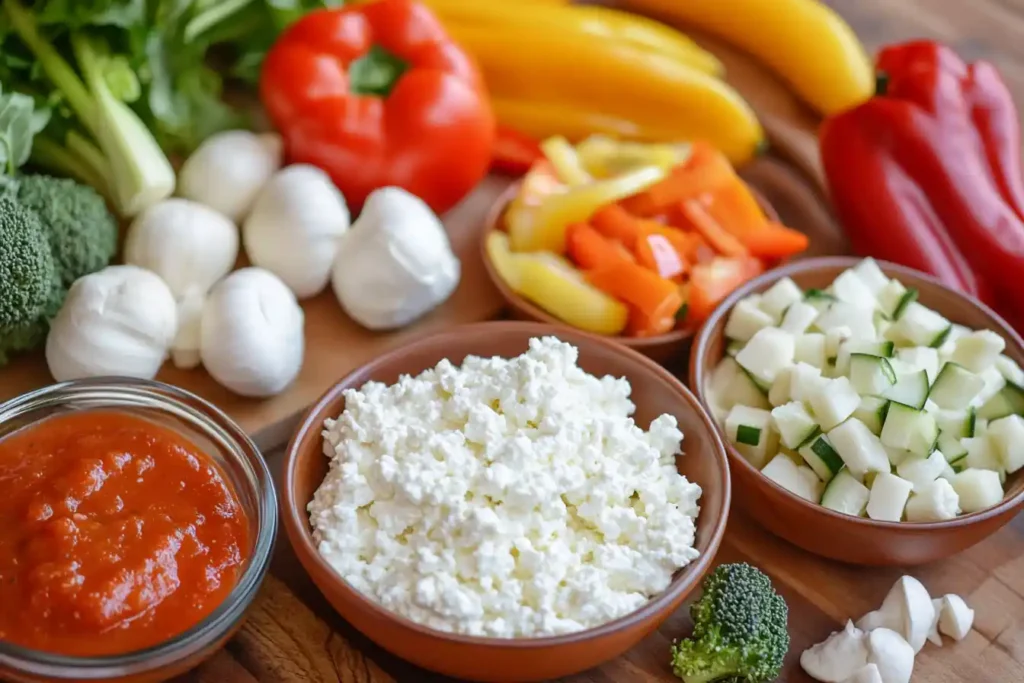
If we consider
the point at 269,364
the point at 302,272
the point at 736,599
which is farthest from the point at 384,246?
the point at 736,599

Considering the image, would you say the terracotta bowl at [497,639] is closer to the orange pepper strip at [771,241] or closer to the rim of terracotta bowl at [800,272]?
the rim of terracotta bowl at [800,272]

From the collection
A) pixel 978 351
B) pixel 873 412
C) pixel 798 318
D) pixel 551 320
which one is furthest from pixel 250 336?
pixel 978 351

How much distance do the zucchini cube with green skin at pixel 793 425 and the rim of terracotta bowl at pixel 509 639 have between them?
13 centimetres

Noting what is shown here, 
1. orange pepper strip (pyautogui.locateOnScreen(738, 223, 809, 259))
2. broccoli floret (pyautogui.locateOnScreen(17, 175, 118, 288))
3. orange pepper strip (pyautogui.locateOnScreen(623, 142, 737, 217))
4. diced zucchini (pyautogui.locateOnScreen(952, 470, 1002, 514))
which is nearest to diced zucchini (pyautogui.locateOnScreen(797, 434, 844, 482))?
diced zucchini (pyautogui.locateOnScreen(952, 470, 1002, 514))

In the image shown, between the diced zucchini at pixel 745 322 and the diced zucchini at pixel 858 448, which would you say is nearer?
the diced zucchini at pixel 858 448

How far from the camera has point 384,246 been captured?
2338 millimetres

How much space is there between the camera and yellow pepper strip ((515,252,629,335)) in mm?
2316

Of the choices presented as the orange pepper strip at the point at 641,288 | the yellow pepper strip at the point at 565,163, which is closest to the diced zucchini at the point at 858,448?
the orange pepper strip at the point at 641,288

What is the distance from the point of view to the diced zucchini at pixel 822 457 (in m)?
2.01

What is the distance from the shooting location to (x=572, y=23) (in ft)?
9.68

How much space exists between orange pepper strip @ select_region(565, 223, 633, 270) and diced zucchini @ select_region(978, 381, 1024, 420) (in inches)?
30.3

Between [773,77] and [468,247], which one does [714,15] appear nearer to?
[773,77]

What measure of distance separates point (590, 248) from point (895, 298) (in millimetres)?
656

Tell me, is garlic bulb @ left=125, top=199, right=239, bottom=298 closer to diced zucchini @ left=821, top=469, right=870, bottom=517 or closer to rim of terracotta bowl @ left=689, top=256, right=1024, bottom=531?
rim of terracotta bowl @ left=689, top=256, right=1024, bottom=531
